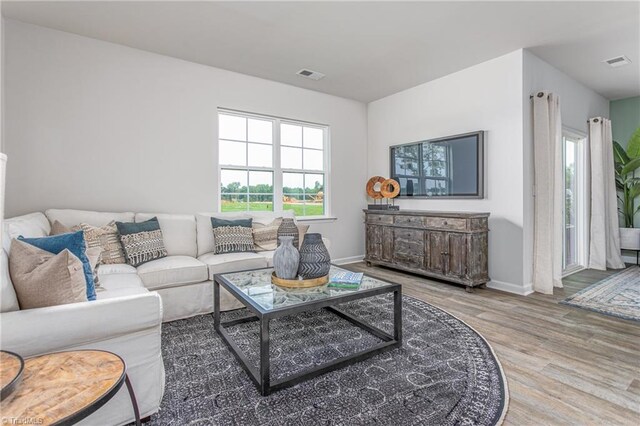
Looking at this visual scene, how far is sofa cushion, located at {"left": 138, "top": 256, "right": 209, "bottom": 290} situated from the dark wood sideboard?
256cm

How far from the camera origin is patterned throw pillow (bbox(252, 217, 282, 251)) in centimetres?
352

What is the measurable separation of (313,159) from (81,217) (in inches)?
118

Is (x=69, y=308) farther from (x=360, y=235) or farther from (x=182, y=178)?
(x=360, y=235)

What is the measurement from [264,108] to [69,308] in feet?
11.5

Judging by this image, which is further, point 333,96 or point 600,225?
point 333,96

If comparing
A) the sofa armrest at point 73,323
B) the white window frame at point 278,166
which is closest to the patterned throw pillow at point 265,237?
the white window frame at point 278,166

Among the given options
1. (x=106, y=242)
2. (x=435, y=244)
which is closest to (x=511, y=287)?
(x=435, y=244)

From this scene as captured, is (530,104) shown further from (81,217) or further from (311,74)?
(81,217)

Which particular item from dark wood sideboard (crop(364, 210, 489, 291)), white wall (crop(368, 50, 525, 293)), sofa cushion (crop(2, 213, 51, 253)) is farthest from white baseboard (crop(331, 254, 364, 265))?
sofa cushion (crop(2, 213, 51, 253))

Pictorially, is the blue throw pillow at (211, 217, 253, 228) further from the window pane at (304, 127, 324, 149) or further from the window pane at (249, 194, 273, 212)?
the window pane at (304, 127, 324, 149)

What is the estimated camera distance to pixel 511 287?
358 cm

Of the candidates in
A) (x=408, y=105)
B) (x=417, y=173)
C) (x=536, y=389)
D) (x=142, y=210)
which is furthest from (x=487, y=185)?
(x=142, y=210)

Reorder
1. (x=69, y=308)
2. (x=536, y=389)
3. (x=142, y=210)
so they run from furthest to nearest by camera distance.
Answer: (x=142, y=210) < (x=536, y=389) < (x=69, y=308)

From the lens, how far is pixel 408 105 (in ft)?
15.4
